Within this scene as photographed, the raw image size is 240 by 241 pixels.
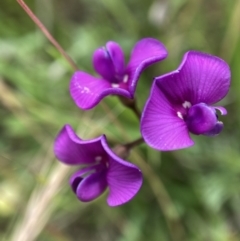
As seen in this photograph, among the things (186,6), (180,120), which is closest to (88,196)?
(180,120)

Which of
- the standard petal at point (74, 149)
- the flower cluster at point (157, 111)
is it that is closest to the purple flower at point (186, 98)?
the flower cluster at point (157, 111)

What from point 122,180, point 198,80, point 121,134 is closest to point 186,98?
point 198,80

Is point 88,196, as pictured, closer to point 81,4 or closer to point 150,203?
point 150,203

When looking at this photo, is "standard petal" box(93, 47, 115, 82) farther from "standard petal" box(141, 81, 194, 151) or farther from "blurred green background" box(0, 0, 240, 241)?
"blurred green background" box(0, 0, 240, 241)

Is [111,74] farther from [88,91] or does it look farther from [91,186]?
[91,186]

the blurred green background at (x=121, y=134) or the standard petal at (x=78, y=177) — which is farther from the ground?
the standard petal at (x=78, y=177)

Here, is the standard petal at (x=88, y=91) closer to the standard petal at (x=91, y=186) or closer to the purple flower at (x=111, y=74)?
the purple flower at (x=111, y=74)

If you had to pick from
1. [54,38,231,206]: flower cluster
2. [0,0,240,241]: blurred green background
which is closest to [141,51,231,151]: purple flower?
[54,38,231,206]: flower cluster
